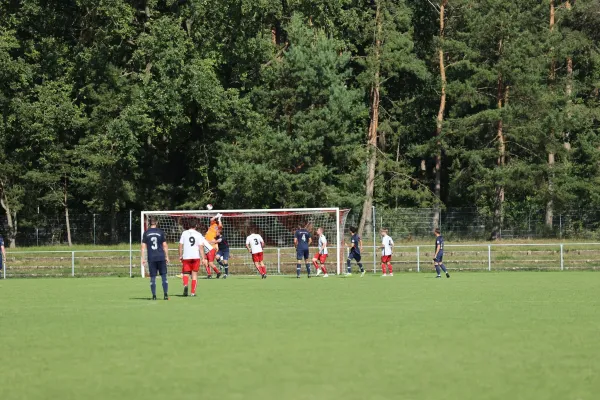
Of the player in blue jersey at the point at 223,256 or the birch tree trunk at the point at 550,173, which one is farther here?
the birch tree trunk at the point at 550,173

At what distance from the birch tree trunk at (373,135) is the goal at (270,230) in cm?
1274

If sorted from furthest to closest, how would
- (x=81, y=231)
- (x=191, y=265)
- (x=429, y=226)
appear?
(x=81, y=231), (x=429, y=226), (x=191, y=265)

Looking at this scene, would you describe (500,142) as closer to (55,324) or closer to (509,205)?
(509,205)

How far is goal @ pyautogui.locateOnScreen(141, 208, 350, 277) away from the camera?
45031 mm

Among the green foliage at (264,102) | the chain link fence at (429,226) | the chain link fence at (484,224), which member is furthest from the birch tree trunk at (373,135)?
the chain link fence at (484,224)

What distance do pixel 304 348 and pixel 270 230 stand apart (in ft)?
103

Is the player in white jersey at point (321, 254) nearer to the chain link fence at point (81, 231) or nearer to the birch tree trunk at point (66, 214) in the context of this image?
the chain link fence at point (81, 231)

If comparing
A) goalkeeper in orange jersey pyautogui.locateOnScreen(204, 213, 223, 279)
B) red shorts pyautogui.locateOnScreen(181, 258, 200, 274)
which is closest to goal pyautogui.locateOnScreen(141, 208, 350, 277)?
goalkeeper in orange jersey pyautogui.locateOnScreen(204, 213, 223, 279)

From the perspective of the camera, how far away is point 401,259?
4806cm

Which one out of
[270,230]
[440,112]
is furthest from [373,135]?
[270,230]

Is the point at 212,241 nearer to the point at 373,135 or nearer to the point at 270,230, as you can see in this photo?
the point at 270,230

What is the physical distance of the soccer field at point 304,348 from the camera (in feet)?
35.1

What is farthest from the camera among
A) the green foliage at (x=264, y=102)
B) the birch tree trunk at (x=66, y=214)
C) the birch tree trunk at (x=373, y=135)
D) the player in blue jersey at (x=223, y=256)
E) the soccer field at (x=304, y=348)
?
the birch tree trunk at (x=373, y=135)

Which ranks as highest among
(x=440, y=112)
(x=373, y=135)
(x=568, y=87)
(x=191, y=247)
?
(x=568, y=87)
